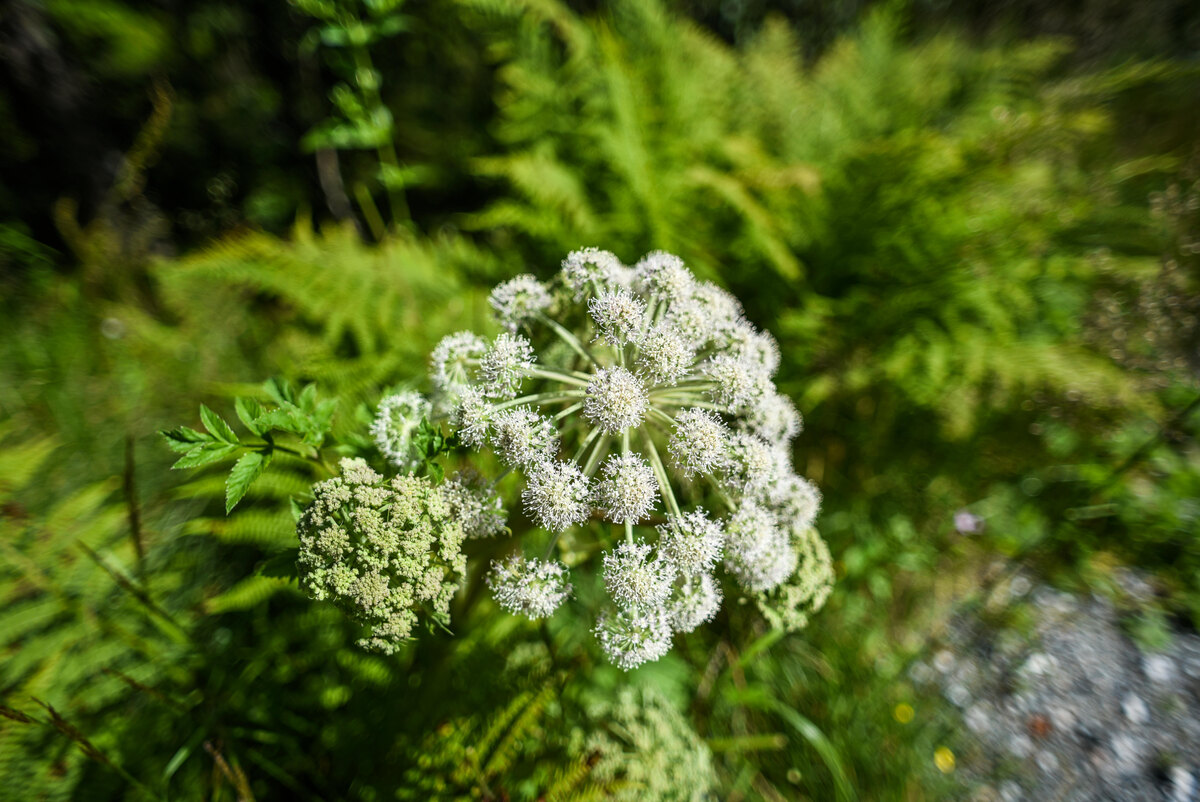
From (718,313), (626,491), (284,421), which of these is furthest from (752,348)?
(284,421)

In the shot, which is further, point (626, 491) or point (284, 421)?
point (626, 491)

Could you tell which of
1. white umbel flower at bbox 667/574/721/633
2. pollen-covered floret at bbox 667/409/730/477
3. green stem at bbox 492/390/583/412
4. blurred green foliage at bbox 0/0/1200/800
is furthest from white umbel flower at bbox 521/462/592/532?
blurred green foliage at bbox 0/0/1200/800

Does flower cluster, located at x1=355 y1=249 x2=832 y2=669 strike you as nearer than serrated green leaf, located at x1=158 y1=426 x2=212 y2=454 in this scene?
No

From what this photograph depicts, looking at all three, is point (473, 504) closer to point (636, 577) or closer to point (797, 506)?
point (636, 577)

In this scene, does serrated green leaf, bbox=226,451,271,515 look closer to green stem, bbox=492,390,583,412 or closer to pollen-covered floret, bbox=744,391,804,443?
green stem, bbox=492,390,583,412

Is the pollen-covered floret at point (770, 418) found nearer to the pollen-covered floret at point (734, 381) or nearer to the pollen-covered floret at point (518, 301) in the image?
the pollen-covered floret at point (734, 381)
